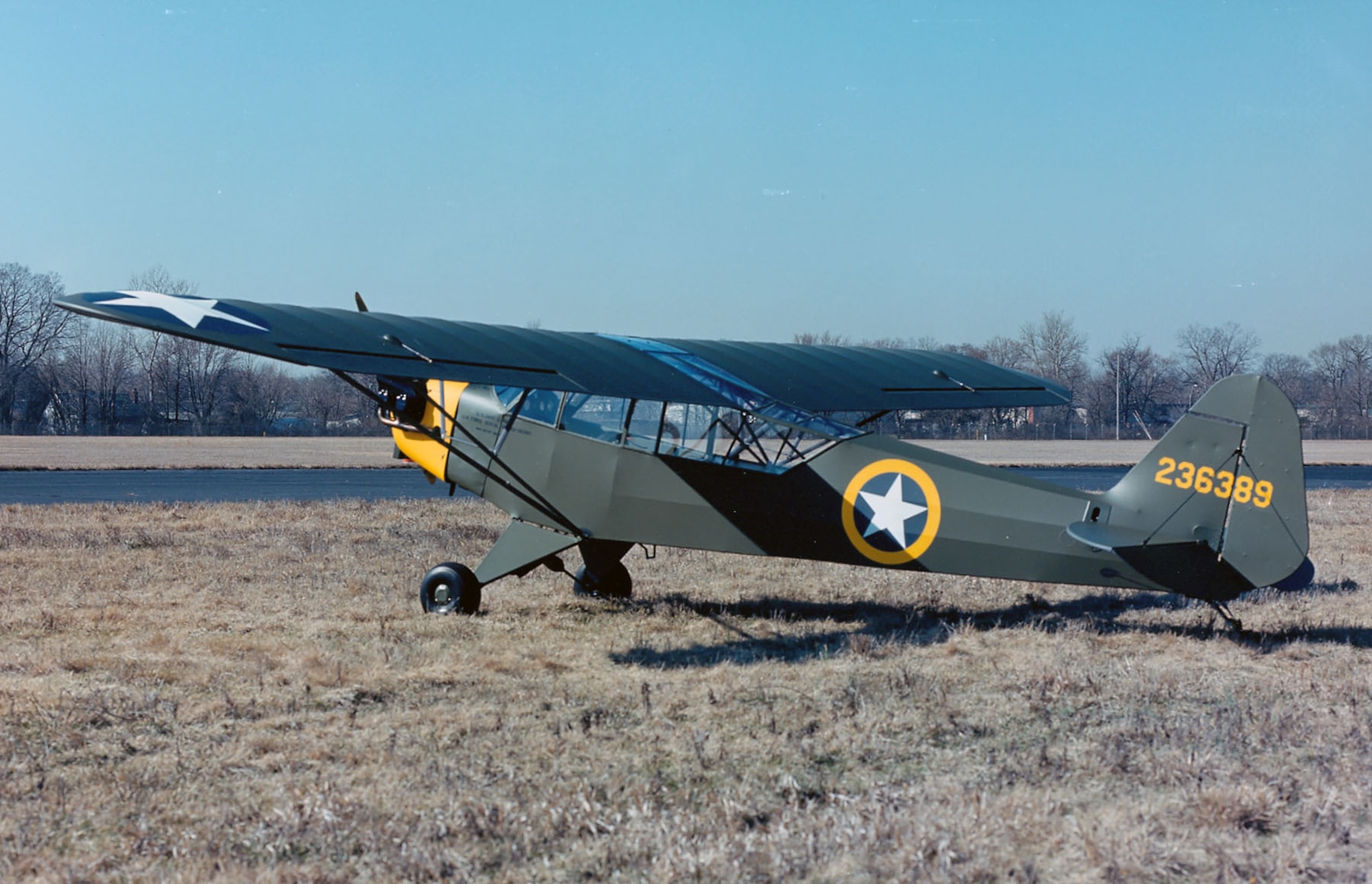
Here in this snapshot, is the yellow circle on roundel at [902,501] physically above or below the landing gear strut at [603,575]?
above

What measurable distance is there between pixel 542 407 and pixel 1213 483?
193 inches

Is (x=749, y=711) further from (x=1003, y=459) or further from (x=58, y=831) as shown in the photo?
(x=1003, y=459)

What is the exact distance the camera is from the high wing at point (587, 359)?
20.9 feet

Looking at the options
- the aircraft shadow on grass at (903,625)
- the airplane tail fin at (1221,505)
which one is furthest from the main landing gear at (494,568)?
the airplane tail fin at (1221,505)

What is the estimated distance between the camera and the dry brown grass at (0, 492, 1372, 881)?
12.0 ft

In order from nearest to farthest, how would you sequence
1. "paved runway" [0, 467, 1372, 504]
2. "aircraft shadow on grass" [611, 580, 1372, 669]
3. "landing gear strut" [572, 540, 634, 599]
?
"aircraft shadow on grass" [611, 580, 1372, 669]
"landing gear strut" [572, 540, 634, 599]
"paved runway" [0, 467, 1372, 504]

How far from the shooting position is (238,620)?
8.02m

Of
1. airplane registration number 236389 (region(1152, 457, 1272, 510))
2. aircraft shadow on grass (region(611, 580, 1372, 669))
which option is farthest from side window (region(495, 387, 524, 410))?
airplane registration number 236389 (region(1152, 457, 1272, 510))

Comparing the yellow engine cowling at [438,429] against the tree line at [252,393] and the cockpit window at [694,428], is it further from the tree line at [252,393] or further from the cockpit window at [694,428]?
the tree line at [252,393]

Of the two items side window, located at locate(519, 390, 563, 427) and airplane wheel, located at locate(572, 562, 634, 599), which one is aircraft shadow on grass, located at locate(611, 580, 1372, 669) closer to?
airplane wheel, located at locate(572, 562, 634, 599)

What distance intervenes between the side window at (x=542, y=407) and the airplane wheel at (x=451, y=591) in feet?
4.35

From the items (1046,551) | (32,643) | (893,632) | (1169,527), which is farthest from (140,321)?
(1169,527)

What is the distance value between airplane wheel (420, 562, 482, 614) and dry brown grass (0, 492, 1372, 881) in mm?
188

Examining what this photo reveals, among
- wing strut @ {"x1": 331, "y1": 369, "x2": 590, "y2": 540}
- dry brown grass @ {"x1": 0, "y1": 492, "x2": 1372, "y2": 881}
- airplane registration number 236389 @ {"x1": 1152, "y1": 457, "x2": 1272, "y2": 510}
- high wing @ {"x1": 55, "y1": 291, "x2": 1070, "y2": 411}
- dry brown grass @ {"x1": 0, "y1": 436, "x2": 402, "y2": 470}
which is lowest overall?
dry brown grass @ {"x1": 0, "y1": 436, "x2": 402, "y2": 470}
